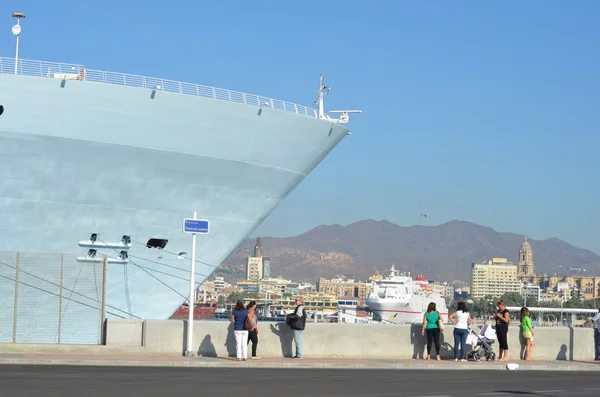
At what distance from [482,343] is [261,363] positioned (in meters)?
4.92

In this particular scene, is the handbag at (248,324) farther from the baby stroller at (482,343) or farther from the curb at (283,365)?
the baby stroller at (482,343)

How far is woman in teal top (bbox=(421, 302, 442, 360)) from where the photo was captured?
18.5 metres

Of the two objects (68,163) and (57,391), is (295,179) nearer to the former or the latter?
(68,163)

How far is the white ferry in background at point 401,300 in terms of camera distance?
89562 millimetres

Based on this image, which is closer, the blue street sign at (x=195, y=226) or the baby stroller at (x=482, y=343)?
the blue street sign at (x=195, y=226)

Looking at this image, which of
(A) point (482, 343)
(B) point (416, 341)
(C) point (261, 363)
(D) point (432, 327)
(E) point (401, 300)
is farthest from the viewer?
(E) point (401, 300)

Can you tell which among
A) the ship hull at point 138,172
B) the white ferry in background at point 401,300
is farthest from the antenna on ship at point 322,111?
the white ferry in background at point 401,300

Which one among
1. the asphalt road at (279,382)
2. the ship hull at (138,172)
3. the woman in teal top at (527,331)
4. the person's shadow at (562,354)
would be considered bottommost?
the asphalt road at (279,382)

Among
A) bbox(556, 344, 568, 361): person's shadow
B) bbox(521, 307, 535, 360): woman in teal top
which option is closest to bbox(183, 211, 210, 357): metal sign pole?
bbox(521, 307, 535, 360): woman in teal top

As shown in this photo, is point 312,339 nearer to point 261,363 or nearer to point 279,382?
point 261,363

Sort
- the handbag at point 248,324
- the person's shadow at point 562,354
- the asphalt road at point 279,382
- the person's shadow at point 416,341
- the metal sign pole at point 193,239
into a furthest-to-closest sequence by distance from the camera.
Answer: the person's shadow at point 562,354, the person's shadow at point 416,341, the metal sign pole at point 193,239, the handbag at point 248,324, the asphalt road at point 279,382

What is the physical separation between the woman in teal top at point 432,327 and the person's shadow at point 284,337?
2.73m

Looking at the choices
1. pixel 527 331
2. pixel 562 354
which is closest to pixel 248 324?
pixel 527 331

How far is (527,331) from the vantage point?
19.5m
